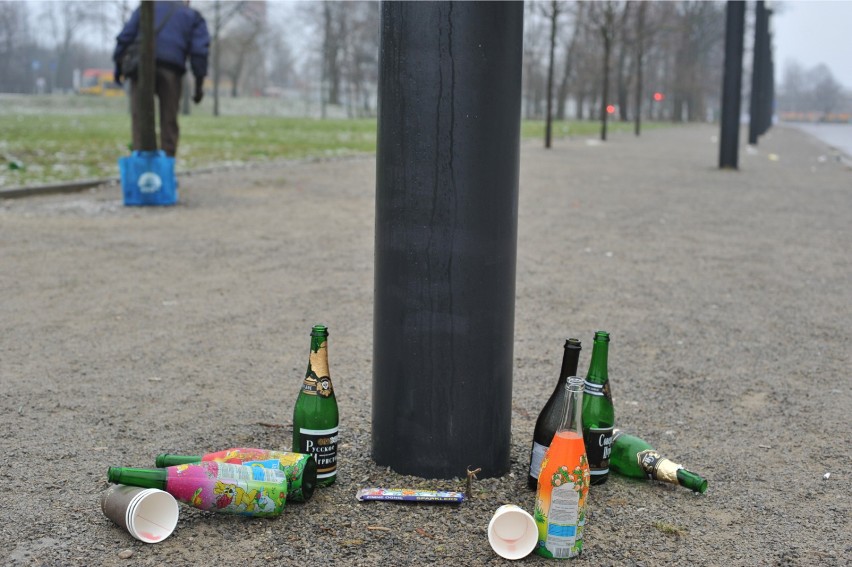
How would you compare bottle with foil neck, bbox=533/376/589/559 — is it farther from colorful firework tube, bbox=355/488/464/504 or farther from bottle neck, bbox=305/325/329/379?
bottle neck, bbox=305/325/329/379

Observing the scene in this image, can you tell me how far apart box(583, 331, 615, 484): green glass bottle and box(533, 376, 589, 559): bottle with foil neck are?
1.08 feet

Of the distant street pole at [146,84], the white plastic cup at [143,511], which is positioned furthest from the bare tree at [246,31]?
the white plastic cup at [143,511]

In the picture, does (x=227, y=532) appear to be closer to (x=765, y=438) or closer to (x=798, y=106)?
(x=765, y=438)

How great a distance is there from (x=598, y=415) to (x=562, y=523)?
58cm

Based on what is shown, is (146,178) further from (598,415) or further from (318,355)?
(598,415)

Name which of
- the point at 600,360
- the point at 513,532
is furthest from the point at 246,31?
the point at 513,532

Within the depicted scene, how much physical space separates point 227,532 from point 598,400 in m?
1.22

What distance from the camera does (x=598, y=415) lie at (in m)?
3.08

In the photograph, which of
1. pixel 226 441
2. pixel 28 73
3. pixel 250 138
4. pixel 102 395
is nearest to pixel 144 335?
pixel 102 395

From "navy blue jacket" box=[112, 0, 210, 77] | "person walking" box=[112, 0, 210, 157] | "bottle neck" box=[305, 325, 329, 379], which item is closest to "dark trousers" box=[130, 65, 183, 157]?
"person walking" box=[112, 0, 210, 157]

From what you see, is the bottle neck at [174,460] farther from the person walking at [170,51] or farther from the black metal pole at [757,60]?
the black metal pole at [757,60]

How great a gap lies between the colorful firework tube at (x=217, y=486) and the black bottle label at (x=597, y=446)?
959mm

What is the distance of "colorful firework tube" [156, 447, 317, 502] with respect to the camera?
2.81m

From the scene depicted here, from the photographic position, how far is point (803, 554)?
8.68 ft
